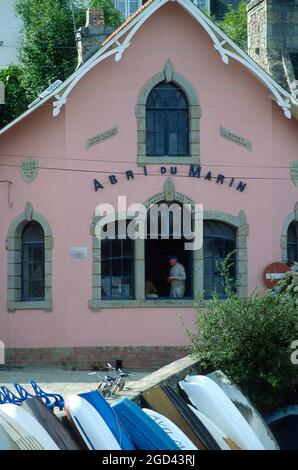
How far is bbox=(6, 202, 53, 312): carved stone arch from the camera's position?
22.1 meters

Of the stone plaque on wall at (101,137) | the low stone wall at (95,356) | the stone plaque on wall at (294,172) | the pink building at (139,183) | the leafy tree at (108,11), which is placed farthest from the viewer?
the leafy tree at (108,11)

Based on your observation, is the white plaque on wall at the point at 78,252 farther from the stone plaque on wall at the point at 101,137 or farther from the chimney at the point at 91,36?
the chimney at the point at 91,36

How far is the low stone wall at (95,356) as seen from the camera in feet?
71.6

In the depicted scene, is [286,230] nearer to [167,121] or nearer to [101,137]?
[167,121]

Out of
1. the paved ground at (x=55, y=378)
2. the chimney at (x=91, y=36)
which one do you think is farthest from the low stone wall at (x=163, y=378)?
the chimney at (x=91, y=36)

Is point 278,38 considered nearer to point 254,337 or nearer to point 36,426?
point 254,337

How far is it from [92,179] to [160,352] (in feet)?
12.0

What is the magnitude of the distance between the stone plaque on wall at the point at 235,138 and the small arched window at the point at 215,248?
1650 millimetres

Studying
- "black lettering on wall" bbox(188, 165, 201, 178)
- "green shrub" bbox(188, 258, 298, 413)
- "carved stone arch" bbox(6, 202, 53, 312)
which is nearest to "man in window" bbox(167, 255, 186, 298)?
"black lettering on wall" bbox(188, 165, 201, 178)

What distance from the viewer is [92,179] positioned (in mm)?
22203

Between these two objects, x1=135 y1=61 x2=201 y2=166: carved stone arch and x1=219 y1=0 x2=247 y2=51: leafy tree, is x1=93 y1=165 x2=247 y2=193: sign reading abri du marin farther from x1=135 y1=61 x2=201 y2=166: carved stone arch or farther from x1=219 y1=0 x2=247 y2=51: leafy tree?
x1=219 y1=0 x2=247 y2=51: leafy tree

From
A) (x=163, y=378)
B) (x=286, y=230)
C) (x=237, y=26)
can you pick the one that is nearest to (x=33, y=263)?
(x=286, y=230)

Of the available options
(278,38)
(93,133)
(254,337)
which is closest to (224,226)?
(93,133)

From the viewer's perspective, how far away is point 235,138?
2261 cm
